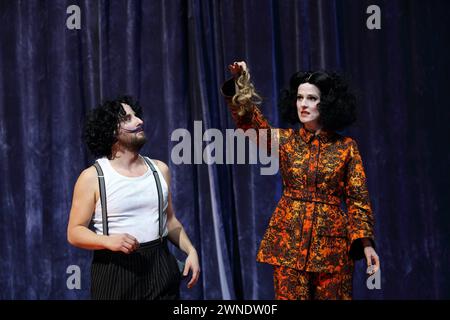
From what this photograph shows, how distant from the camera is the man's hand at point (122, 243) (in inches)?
80.0

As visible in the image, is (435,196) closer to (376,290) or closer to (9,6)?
(376,290)

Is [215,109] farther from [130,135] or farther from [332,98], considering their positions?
[130,135]

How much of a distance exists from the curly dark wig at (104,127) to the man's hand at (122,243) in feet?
1.16

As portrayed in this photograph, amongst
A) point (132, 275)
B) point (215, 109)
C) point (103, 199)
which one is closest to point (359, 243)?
point (132, 275)

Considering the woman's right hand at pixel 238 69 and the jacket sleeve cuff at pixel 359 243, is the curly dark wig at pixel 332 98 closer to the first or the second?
the woman's right hand at pixel 238 69

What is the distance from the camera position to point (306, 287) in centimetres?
232

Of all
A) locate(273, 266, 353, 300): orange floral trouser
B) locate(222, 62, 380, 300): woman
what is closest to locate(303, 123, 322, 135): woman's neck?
locate(222, 62, 380, 300): woman

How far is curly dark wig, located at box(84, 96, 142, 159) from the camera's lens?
2.29 m

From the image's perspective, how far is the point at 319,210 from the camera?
2354mm

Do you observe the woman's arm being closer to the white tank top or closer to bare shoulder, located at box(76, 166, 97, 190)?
the white tank top

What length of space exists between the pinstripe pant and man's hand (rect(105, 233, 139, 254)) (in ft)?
0.44

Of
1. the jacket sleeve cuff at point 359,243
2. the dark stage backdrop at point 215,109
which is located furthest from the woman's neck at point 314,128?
the dark stage backdrop at point 215,109
